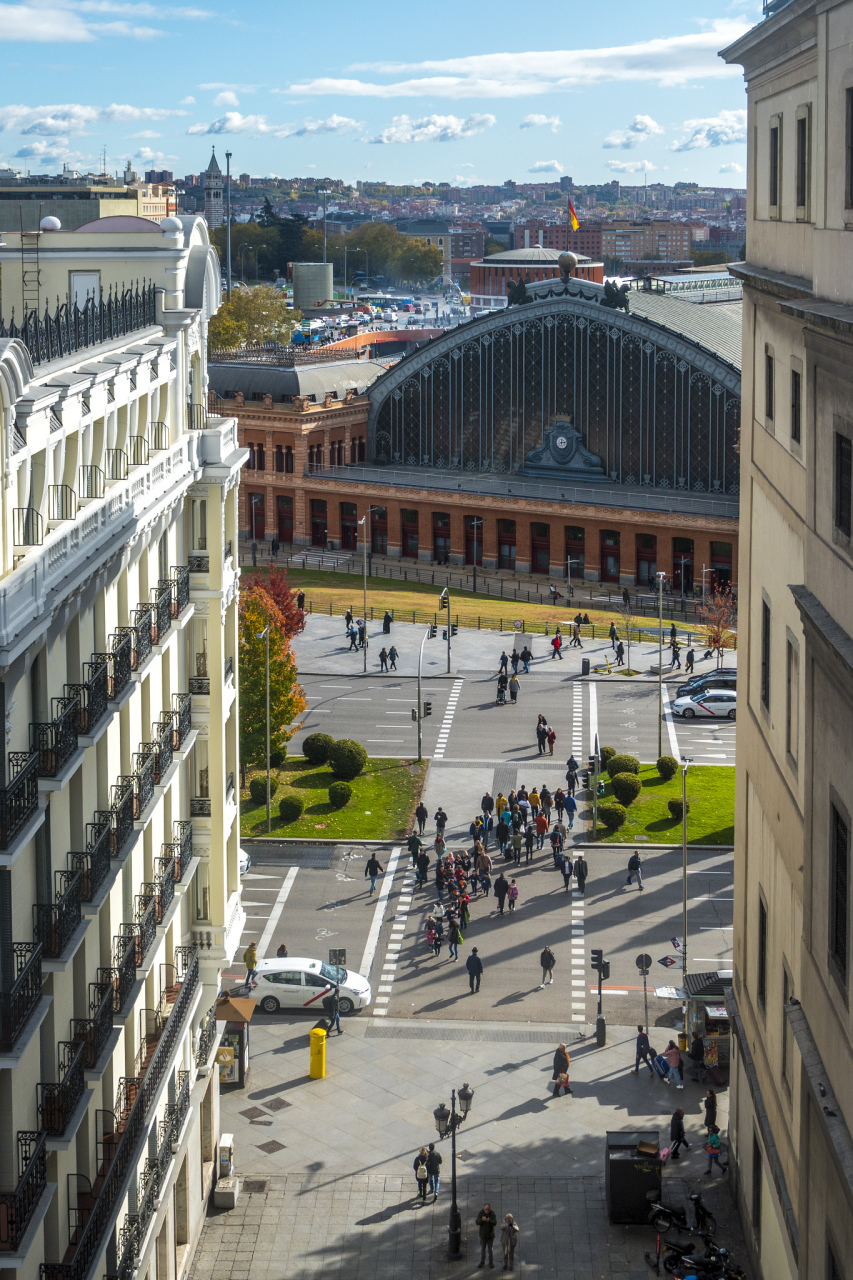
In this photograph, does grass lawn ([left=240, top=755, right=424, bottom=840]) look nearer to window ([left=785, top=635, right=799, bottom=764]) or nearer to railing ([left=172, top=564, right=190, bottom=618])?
railing ([left=172, top=564, right=190, bottom=618])

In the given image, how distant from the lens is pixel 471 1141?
1410 inches

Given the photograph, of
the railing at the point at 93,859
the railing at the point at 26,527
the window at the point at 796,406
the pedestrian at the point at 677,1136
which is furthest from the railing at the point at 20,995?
the pedestrian at the point at 677,1136

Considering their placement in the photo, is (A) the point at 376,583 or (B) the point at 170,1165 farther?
(A) the point at 376,583

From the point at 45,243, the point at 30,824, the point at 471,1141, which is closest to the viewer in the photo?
the point at 30,824

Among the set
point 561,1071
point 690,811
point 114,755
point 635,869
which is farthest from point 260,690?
point 114,755

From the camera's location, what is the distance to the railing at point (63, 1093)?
20.0 m

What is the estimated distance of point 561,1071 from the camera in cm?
3781

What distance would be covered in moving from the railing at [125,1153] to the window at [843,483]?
512 inches

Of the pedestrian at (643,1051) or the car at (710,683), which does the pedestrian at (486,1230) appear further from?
the car at (710,683)

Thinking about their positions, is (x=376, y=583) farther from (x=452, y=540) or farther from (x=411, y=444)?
(x=411, y=444)

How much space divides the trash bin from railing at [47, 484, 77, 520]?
58.5ft

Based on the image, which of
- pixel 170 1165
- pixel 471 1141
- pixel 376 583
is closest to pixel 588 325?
pixel 376 583

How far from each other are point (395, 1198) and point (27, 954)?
1689cm

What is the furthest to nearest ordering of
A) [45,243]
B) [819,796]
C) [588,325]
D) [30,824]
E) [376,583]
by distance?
[588,325] → [376,583] → [45,243] → [819,796] → [30,824]
